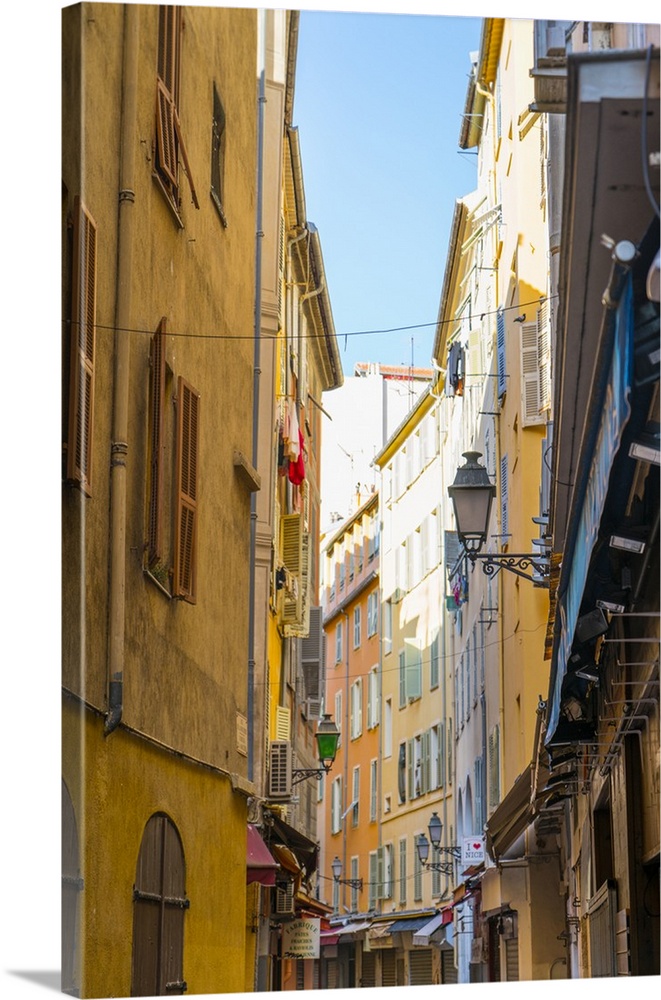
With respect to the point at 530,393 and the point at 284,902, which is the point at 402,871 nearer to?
the point at 284,902

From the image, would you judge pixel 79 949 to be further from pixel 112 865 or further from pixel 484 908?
pixel 484 908

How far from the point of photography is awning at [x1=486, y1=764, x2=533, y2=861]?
10.4 m

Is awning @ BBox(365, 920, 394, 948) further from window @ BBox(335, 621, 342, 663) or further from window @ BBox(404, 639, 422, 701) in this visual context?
window @ BBox(335, 621, 342, 663)

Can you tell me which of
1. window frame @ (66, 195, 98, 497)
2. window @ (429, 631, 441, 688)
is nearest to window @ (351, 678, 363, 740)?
window @ (429, 631, 441, 688)

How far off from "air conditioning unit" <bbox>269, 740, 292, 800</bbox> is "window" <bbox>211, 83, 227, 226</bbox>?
589 centimetres

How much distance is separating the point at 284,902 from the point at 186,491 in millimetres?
7340

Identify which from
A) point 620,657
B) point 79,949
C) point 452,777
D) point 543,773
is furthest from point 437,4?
point 452,777

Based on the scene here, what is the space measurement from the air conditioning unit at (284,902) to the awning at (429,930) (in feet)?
3.88

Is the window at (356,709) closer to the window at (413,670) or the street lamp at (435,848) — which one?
the window at (413,670)

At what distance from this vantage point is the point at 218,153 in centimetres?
842

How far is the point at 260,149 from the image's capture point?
9.41 meters

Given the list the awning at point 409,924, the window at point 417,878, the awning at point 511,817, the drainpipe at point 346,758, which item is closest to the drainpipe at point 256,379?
the drainpipe at point 346,758

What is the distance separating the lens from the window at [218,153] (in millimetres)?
8227

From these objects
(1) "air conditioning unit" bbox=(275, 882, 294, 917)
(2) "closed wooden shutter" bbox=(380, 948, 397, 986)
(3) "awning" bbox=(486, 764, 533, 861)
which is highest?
(3) "awning" bbox=(486, 764, 533, 861)
